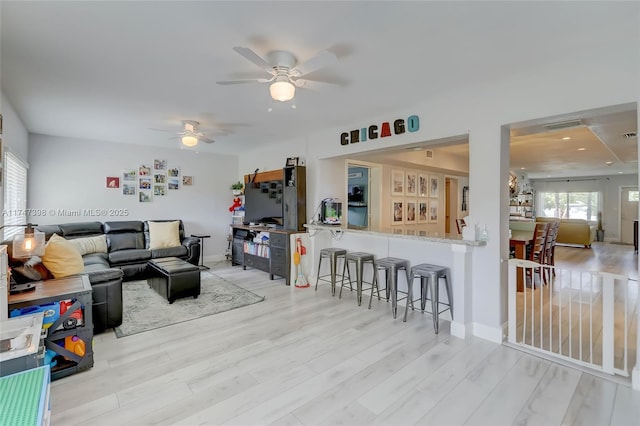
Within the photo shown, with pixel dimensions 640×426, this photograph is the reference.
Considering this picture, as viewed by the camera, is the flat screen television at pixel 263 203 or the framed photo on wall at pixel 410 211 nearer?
the flat screen television at pixel 263 203

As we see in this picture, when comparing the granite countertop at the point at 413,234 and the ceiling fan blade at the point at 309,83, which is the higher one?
the ceiling fan blade at the point at 309,83

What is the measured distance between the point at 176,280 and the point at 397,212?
4.41 m

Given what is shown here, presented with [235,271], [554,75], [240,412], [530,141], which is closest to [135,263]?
[235,271]

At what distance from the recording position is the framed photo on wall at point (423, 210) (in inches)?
276

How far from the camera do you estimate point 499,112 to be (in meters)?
2.84

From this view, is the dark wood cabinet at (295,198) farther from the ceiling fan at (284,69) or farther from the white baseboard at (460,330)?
the white baseboard at (460,330)

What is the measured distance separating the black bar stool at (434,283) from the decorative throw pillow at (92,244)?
199 inches

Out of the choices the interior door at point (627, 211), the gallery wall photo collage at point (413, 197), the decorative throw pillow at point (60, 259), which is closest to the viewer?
the decorative throw pillow at point (60, 259)

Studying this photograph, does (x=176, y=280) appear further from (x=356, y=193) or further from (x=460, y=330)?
(x=356, y=193)

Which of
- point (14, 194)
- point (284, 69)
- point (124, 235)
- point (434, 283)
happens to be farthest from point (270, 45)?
point (124, 235)

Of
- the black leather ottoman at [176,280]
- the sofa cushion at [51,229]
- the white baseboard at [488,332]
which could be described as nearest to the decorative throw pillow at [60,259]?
the black leather ottoman at [176,280]

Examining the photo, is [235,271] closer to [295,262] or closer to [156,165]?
[295,262]

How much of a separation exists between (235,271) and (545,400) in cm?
A: 481

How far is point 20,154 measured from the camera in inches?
165
